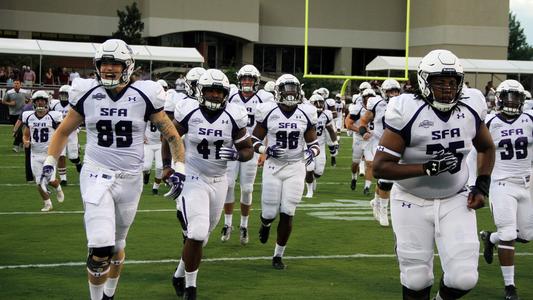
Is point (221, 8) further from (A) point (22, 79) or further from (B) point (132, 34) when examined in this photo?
(A) point (22, 79)

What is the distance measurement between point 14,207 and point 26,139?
1.99 metres

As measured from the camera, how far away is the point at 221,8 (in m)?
49.1

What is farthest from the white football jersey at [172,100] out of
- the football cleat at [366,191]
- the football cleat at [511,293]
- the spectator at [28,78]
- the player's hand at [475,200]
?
the spectator at [28,78]

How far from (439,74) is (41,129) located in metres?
10.4

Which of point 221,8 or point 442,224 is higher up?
point 221,8

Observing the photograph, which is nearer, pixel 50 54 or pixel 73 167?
pixel 73 167

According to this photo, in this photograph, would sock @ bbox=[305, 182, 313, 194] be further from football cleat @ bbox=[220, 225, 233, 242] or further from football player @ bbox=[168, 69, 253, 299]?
football player @ bbox=[168, 69, 253, 299]

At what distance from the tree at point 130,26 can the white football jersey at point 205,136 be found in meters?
37.5

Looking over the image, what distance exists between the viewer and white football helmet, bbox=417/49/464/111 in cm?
618

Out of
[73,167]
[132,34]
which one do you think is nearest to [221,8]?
[132,34]

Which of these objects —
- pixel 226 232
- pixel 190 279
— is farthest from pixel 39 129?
pixel 190 279

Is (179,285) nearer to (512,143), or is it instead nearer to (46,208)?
(512,143)

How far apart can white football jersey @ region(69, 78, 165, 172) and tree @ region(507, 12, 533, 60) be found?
8157 centimetres

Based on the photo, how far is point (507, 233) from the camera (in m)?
8.50
